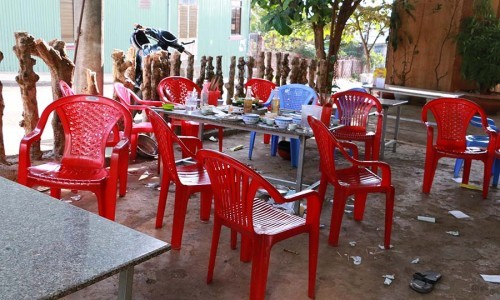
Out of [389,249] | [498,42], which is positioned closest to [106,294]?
[389,249]

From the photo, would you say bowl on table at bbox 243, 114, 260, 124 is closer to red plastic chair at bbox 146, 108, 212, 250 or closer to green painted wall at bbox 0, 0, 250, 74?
red plastic chair at bbox 146, 108, 212, 250

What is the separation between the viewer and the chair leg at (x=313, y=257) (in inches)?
102

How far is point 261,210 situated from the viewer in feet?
9.01

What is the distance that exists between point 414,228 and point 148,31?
15.0ft

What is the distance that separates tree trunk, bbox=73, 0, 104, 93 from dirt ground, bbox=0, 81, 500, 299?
3.80ft

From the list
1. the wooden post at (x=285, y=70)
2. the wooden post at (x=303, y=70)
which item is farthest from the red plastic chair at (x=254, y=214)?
the wooden post at (x=303, y=70)

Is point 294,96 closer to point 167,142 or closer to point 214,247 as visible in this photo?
point 167,142

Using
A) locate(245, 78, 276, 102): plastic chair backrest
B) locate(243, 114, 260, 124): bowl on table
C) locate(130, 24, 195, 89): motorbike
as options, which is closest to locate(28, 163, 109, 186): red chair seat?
locate(243, 114, 260, 124): bowl on table

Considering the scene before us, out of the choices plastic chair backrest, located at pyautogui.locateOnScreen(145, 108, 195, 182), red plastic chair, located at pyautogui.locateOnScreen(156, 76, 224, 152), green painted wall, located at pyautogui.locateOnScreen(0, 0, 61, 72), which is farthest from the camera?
green painted wall, located at pyautogui.locateOnScreen(0, 0, 61, 72)

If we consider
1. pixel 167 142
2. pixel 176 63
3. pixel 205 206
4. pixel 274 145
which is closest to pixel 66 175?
pixel 167 142

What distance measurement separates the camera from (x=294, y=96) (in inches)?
220

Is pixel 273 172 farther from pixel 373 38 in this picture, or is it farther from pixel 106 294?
pixel 373 38

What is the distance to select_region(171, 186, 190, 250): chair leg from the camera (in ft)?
10.0

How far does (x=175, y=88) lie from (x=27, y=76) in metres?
1.58
